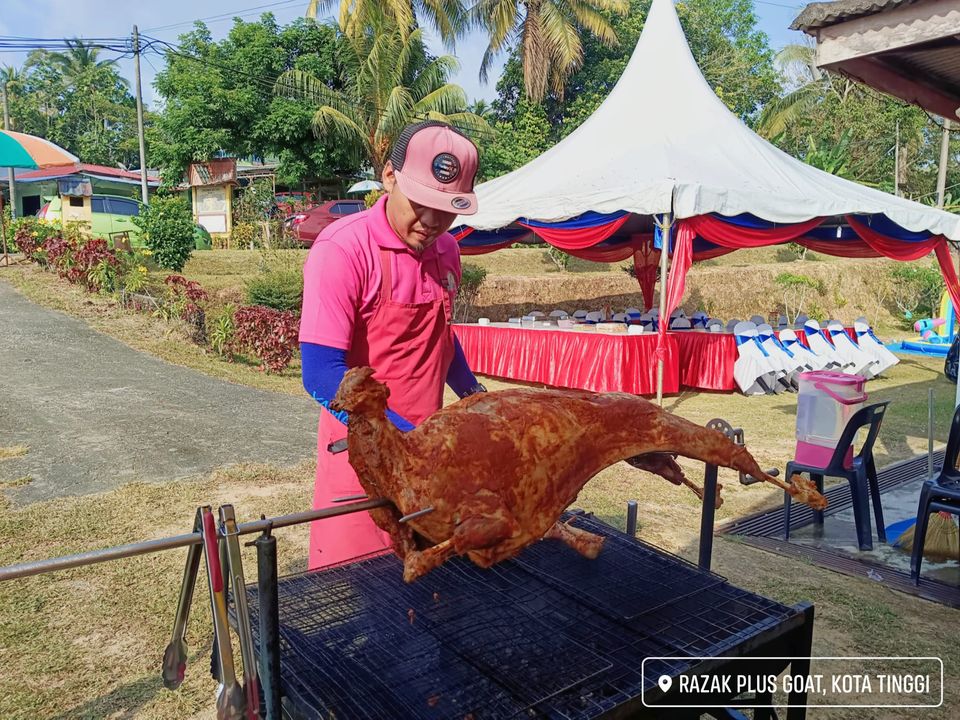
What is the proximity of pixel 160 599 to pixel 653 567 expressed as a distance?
9.12ft

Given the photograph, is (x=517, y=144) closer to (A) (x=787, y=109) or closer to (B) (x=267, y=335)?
(A) (x=787, y=109)

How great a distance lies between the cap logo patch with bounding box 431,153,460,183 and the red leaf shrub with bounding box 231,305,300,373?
8.22m

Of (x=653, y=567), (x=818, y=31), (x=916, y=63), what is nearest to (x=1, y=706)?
(x=653, y=567)

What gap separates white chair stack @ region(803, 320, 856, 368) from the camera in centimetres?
1042

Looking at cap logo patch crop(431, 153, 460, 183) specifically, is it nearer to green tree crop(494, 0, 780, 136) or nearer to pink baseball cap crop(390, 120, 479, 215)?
pink baseball cap crop(390, 120, 479, 215)

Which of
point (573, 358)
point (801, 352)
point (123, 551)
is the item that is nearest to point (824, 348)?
point (801, 352)

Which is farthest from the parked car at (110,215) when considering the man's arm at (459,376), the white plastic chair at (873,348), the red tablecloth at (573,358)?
the man's arm at (459,376)

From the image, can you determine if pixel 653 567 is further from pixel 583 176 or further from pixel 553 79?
pixel 553 79

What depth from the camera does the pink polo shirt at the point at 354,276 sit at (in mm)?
2070

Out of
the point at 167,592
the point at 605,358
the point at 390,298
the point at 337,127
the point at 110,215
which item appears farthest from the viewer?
the point at 110,215

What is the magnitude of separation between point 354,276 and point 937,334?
16899mm

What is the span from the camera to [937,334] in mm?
15273

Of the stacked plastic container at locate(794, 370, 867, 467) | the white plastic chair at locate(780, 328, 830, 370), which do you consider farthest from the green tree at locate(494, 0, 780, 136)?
the stacked plastic container at locate(794, 370, 867, 467)

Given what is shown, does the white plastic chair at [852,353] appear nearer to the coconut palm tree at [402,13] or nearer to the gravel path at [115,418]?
the gravel path at [115,418]
